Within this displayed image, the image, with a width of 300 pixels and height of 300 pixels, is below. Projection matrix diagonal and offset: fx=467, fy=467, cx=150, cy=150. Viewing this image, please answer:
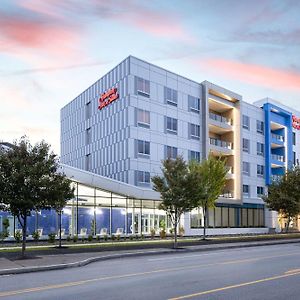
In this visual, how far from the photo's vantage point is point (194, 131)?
198 ft

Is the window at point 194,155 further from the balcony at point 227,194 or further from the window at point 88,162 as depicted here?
the window at point 88,162

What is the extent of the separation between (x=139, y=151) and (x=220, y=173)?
1279cm

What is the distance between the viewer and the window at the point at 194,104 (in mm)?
60044

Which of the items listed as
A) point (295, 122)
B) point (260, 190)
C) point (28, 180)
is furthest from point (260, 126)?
point (28, 180)

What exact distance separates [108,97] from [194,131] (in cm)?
1187

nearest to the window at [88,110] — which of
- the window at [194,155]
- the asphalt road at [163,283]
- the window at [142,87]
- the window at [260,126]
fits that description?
the window at [142,87]

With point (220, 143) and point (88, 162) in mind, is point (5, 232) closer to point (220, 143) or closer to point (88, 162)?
point (88, 162)

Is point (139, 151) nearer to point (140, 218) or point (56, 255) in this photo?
point (140, 218)

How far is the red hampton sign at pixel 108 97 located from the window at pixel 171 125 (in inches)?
272

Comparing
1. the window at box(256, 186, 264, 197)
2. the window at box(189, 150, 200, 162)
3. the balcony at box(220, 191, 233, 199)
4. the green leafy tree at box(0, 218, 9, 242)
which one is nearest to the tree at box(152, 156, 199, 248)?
the green leafy tree at box(0, 218, 9, 242)

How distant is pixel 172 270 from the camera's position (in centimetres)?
1739

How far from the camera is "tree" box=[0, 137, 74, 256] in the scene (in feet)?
75.5

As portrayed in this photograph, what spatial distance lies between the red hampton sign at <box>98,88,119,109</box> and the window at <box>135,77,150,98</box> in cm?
326

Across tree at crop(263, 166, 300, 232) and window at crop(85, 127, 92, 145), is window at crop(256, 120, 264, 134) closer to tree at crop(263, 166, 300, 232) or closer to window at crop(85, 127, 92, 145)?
tree at crop(263, 166, 300, 232)
